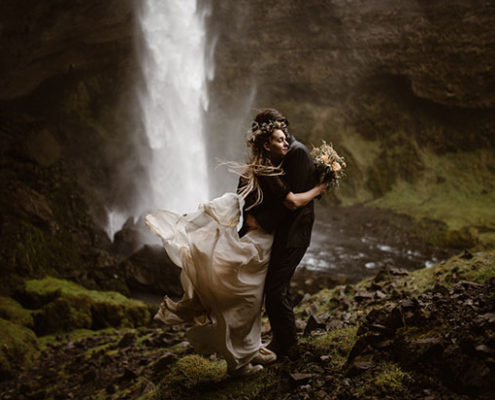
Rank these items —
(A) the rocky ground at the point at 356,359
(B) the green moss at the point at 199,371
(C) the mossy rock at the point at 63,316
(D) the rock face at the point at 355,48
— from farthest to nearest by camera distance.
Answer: (D) the rock face at the point at 355,48 < (C) the mossy rock at the point at 63,316 < (B) the green moss at the point at 199,371 < (A) the rocky ground at the point at 356,359

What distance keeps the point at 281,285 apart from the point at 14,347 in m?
5.68

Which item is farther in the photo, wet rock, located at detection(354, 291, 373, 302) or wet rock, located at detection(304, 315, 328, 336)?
wet rock, located at detection(354, 291, 373, 302)

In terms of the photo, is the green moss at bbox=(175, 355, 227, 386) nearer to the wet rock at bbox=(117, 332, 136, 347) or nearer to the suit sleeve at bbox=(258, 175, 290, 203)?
the suit sleeve at bbox=(258, 175, 290, 203)

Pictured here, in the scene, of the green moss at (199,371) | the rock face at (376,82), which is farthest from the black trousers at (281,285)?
the rock face at (376,82)

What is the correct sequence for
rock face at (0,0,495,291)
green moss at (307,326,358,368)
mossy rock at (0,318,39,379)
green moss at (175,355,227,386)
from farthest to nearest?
rock face at (0,0,495,291) → mossy rock at (0,318,39,379) → green moss at (175,355,227,386) → green moss at (307,326,358,368)

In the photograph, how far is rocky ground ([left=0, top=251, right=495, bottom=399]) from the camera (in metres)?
2.72

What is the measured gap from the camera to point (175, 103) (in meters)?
24.8

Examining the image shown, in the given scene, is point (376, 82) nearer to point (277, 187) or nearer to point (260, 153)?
point (260, 153)

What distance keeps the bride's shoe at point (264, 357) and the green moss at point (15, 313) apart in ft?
20.7

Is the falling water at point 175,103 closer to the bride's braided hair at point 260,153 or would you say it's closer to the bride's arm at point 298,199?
the bride's braided hair at point 260,153

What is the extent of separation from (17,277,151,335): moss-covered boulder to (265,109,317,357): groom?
616 cm

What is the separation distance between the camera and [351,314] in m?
5.05

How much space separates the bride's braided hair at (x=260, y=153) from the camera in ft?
12.0

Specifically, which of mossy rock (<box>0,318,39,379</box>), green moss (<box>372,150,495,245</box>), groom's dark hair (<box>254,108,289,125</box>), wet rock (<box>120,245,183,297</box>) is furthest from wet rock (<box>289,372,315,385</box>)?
green moss (<box>372,150,495,245</box>)
